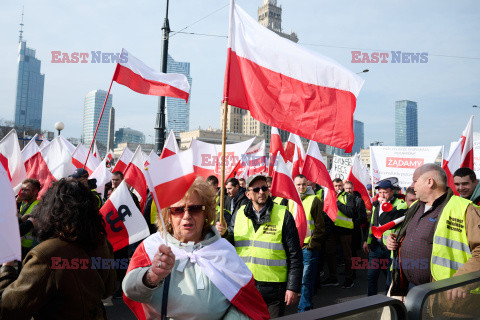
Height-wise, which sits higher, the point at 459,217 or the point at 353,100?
the point at 353,100

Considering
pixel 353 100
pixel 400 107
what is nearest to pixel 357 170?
pixel 353 100

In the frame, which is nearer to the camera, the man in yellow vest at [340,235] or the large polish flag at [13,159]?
the large polish flag at [13,159]

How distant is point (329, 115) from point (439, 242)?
1.75m

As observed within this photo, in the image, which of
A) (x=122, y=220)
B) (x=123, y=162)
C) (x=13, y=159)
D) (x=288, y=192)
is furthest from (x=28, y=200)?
(x=123, y=162)

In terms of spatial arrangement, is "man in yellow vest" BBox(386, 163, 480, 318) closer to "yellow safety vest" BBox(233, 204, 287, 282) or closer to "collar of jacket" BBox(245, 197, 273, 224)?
"yellow safety vest" BBox(233, 204, 287, 282)

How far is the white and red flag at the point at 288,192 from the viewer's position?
5590mm

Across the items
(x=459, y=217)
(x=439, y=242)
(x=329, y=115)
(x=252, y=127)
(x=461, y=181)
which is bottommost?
(x=439, y=242)

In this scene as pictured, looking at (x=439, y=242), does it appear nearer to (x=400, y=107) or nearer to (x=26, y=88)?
(x=400, y=107)

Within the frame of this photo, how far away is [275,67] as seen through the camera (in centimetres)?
446

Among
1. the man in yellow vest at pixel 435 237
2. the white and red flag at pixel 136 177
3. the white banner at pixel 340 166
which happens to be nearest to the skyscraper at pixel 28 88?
the white banner at pixel 340 166

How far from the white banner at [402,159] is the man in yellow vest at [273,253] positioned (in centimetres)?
793

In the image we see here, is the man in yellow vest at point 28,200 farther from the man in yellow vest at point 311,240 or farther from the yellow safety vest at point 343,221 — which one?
the yellow safety vest at point 343,221

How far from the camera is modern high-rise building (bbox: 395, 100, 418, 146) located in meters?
152

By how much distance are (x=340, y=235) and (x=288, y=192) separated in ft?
9.34
